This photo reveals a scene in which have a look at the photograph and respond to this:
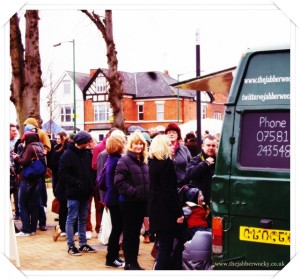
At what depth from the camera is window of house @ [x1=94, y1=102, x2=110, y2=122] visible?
59344 millimetres

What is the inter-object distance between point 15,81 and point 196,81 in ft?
31.8

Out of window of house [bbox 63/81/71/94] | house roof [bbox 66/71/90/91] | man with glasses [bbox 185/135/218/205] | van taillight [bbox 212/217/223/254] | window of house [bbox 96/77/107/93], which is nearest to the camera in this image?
van taillight [bbox 212/217/223/254]

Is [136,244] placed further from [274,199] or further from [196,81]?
[274,199]

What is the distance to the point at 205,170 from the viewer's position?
22.7 feet

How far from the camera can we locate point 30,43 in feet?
48.6

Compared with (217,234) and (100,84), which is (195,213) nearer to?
(217,234)

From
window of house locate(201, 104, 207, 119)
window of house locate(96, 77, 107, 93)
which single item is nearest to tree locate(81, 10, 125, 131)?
window of house locate(201, 104, 207, 119)

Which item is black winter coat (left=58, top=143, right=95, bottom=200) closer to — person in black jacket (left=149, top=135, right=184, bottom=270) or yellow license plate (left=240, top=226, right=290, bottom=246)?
person in black jacket (left=149, top=135, right=184, bottom=270)

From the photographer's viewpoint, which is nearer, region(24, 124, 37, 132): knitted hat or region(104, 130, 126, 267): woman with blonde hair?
region(104, 130, 126, 267): woman with blonde hair

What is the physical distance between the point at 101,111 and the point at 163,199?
176 ft

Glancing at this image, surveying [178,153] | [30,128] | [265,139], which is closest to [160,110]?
[30,128]

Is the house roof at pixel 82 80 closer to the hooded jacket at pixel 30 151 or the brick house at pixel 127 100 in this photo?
the brick house at pixel 127 100

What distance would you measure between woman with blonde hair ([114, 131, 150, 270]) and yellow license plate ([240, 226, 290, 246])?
2355 millimetres
